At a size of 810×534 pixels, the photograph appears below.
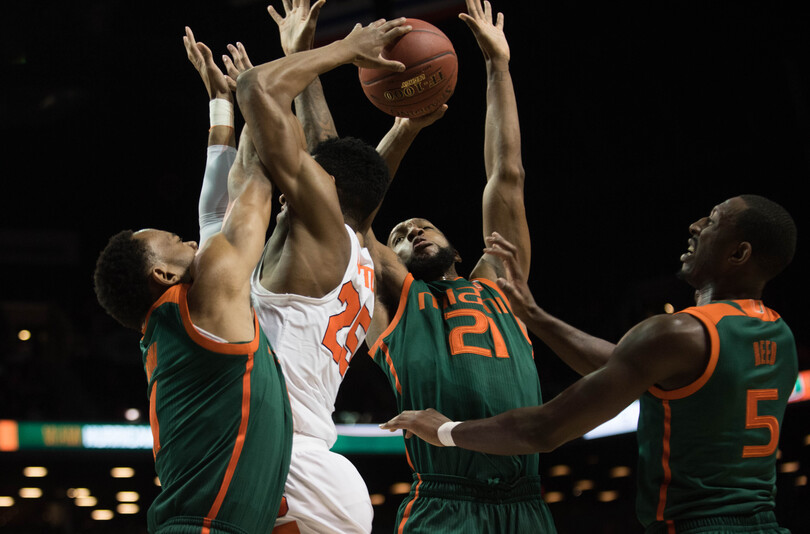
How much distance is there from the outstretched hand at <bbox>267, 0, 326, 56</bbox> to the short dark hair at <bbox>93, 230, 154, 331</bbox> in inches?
55.5

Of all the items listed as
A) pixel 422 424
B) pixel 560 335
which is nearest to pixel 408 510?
pixel 422 424

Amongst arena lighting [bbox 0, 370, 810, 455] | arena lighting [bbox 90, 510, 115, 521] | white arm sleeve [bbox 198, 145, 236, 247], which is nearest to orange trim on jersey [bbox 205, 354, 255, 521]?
white arm sleeve [bbox 198, 145, 236, 247]

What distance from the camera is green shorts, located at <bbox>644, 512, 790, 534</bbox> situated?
2.40 m

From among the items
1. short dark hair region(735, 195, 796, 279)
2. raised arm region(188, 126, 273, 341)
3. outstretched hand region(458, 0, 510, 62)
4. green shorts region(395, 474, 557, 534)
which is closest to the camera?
raised arm region(188, 126, 273, 341)

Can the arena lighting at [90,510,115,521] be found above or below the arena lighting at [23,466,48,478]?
below

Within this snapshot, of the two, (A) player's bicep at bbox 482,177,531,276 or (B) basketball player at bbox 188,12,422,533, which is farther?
(A) player's bicep at bbox 482,177,531,276

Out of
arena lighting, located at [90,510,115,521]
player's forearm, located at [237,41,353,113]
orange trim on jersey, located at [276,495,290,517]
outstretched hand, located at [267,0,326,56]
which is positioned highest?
outstretched hand, located at [267,0,326,56]

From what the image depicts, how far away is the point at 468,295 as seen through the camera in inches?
153

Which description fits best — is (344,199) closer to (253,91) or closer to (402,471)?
(253,91)

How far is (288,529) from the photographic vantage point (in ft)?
8.52

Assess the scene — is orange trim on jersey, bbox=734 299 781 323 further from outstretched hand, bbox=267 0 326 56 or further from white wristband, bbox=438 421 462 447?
outstretched hand, bbox=267 0 326 56

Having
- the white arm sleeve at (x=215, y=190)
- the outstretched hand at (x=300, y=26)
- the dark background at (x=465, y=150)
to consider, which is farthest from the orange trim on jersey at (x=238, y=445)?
the dark background at (x=465, y=150)

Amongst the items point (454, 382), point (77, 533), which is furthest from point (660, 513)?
point (77, 533)

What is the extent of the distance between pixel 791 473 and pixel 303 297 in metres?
10.8
